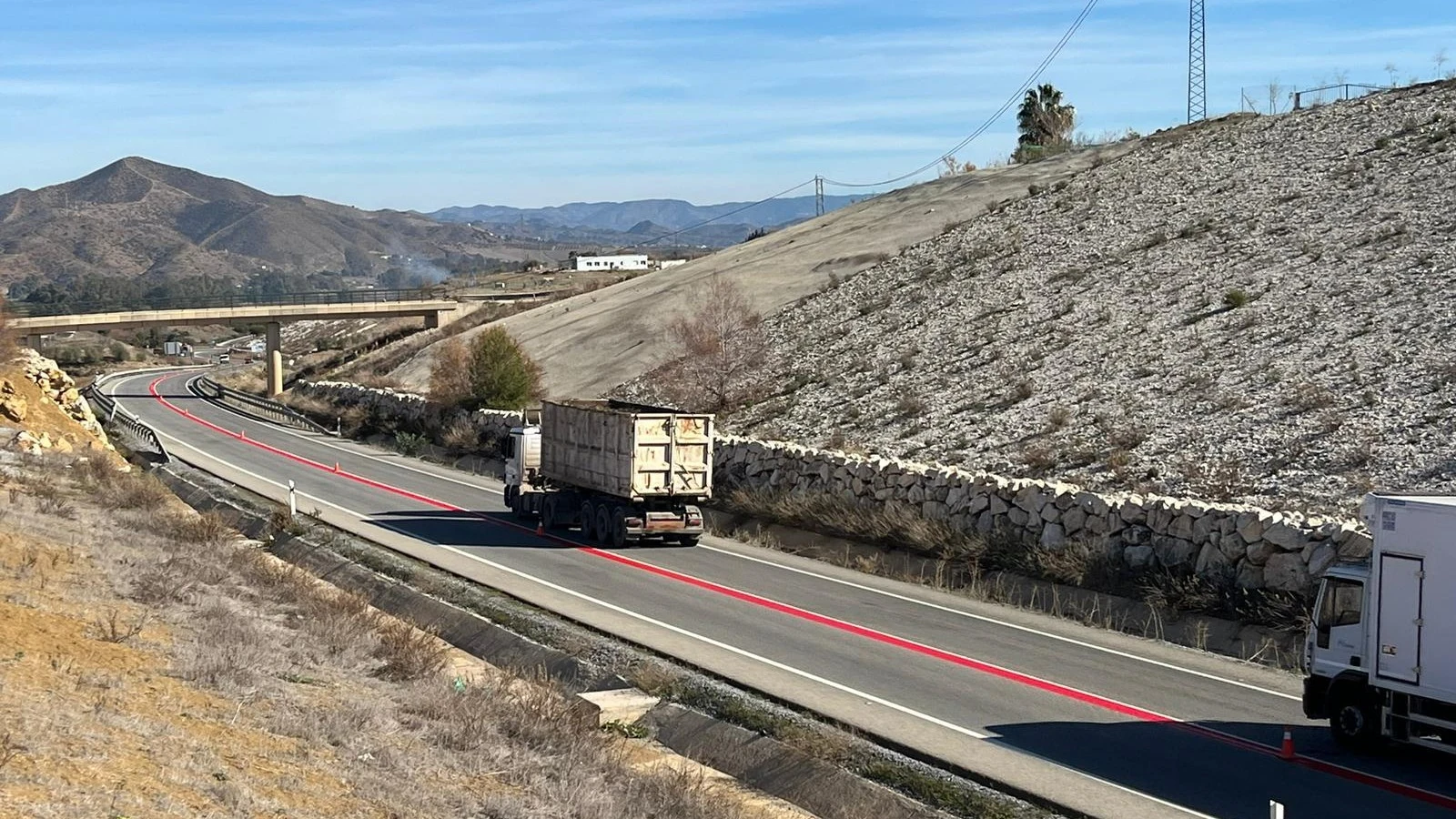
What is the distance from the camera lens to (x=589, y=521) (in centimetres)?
2859

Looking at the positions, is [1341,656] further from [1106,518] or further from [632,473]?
[632,473]

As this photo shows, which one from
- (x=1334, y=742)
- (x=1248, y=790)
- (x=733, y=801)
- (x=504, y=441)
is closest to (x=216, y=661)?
(x=733, y=801)

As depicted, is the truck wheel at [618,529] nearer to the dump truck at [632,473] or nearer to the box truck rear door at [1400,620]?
the dump truck at [632,473]

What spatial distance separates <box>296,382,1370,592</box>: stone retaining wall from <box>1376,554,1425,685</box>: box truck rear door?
4.46 meters

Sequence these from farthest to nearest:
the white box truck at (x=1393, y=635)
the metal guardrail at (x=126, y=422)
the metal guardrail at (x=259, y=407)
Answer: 1. the metal guardrail at (x=259, y=407)
2. the metal guardrail at (x=126, y=422)
3. the white box truck at (x=1393, y=635)

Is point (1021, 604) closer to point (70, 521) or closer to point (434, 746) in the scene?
point (434, 746)

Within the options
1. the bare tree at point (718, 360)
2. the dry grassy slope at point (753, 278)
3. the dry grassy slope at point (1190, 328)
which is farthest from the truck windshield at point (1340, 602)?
the dry grassy slope at point (753, 278)

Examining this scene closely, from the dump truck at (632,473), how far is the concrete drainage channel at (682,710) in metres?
4.67

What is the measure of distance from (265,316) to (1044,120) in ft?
150

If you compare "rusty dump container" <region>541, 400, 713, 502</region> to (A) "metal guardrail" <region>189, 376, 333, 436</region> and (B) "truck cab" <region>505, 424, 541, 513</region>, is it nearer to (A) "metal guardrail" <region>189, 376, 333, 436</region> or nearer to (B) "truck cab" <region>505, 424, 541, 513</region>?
(B) "truck cab" <region>505, 424, 541, 513</region>

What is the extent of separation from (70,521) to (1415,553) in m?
19.2

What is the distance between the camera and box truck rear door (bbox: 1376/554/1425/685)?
1248cm

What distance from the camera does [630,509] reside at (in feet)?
90.1

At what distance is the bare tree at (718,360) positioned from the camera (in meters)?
44.5
